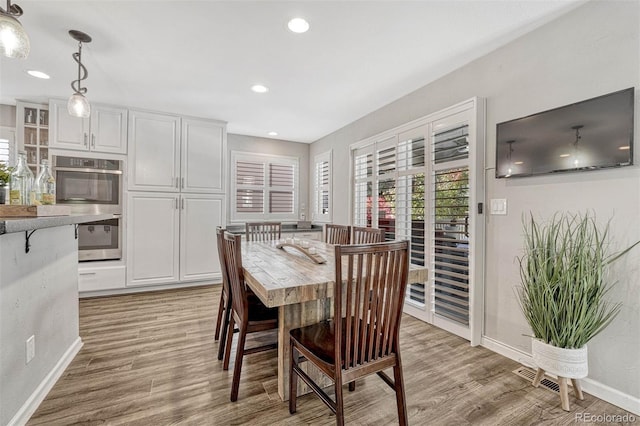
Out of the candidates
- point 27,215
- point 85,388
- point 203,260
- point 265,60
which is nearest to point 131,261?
point 203,260

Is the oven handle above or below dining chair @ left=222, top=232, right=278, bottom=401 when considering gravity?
above

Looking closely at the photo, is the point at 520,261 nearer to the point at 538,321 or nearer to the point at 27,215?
the point at 538,321

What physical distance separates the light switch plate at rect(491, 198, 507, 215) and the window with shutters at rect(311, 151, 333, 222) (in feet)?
8.92

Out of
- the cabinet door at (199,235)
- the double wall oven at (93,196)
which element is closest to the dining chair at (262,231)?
the cabinet door at (199,235)

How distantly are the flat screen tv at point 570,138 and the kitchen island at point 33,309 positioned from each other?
2.92m

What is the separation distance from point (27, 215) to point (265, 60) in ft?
6.73

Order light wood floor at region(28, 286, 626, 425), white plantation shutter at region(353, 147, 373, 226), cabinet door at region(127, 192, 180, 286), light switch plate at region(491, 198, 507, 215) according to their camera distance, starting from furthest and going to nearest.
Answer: white plantation shutter at region(353, 147, 373, 226) < cabinet door at region(127, 192, 180, 286) < light switch plate at region(491, 198, 507, 215) < light wood floor at region(28, 286, 626, 425)

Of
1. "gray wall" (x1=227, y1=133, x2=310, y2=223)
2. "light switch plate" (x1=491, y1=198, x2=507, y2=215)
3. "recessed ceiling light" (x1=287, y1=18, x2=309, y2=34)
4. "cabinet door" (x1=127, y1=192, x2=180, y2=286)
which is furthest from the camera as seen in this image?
"gray wall" (x1=227, y1=133, x2=310, y2=223)

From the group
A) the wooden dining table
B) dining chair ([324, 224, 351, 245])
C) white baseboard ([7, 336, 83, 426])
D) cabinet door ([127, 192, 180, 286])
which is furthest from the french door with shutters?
white baseboard ([7, 336, 83, 426])

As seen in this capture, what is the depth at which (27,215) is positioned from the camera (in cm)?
145

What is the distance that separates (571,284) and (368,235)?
1434mm

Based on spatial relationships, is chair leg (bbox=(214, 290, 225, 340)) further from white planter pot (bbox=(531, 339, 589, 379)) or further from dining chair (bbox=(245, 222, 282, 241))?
white planter pot (bbox=(531, 339, 589, 379))

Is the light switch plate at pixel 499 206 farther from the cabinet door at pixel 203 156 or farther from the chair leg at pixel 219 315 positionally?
the cabinet door at pixel 203 156

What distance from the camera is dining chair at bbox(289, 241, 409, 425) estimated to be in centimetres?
127
